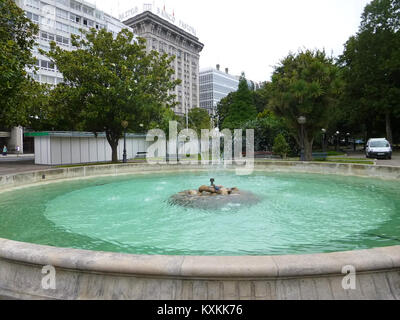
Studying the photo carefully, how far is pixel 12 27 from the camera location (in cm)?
1602

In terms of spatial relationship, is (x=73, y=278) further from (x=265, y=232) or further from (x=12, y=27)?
(x=12, y=27)

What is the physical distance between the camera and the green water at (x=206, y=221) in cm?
561

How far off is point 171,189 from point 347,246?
323 inches

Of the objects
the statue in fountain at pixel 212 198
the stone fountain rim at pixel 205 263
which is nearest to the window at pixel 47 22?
the statue in fountain at pixel 212 198

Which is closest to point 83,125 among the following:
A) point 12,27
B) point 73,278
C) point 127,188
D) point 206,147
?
point 12,27

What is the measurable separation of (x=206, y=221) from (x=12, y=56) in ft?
41.4

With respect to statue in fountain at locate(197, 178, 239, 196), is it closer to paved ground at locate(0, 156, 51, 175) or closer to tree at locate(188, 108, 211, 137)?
paved ground at locate(0, 156, 51, 175)

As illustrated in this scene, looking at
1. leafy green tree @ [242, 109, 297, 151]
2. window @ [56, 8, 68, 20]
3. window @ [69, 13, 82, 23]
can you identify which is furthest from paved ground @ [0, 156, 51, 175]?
window @ [69, 13, 82, 23]

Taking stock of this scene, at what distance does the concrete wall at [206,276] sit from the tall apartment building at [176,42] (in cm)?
8380

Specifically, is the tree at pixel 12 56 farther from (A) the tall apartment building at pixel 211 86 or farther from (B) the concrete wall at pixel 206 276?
(A) the tall apartment building at pixel 211 86

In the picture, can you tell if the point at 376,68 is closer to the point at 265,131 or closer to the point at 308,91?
the point at 265,131

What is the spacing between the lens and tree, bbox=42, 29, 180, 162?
21234 millimetres

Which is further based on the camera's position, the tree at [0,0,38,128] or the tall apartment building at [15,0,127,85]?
the tall apartment building at [15,0,127,85]

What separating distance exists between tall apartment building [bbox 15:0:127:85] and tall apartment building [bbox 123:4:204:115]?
2514cm
